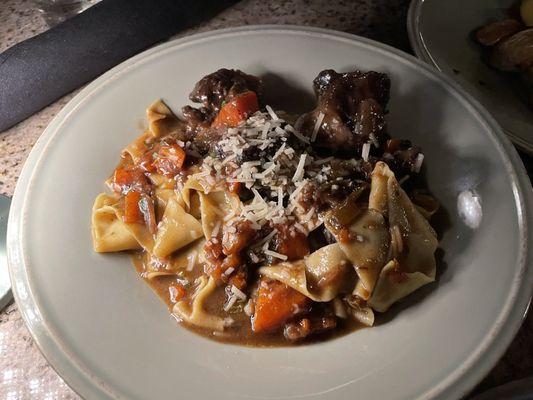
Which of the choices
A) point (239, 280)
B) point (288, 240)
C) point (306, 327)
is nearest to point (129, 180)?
point (239, 280)

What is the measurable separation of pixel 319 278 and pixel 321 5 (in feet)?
11.5

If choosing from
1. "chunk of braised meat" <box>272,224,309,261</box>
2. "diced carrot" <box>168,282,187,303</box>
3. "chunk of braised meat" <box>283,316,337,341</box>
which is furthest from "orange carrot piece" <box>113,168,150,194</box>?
"chunk of braised meat" <box>283,316,337,341</box>

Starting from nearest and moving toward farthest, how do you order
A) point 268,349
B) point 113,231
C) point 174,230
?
point 268,349, point 113,231, point 174,230

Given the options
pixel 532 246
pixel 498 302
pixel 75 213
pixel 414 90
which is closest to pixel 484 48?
pixel 414 90

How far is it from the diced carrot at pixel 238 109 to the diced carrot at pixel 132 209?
2.88 feet

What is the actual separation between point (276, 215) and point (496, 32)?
3027 mm

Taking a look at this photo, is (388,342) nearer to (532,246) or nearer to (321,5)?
(532,246)

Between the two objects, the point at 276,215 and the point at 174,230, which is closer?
the point at 276,215

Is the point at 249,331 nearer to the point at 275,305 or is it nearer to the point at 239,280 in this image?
the point at 275,305

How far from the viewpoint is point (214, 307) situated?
3811mm

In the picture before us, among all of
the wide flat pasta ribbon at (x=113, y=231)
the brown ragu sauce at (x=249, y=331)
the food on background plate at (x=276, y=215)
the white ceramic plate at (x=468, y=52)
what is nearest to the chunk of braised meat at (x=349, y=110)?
the food on background plate at (x=276, y=215)

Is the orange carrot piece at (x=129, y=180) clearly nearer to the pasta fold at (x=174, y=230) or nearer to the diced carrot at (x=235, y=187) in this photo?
the pasta fold at (x=174, y=230)

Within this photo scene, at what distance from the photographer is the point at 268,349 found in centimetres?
355

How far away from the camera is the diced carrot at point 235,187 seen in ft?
13.3
